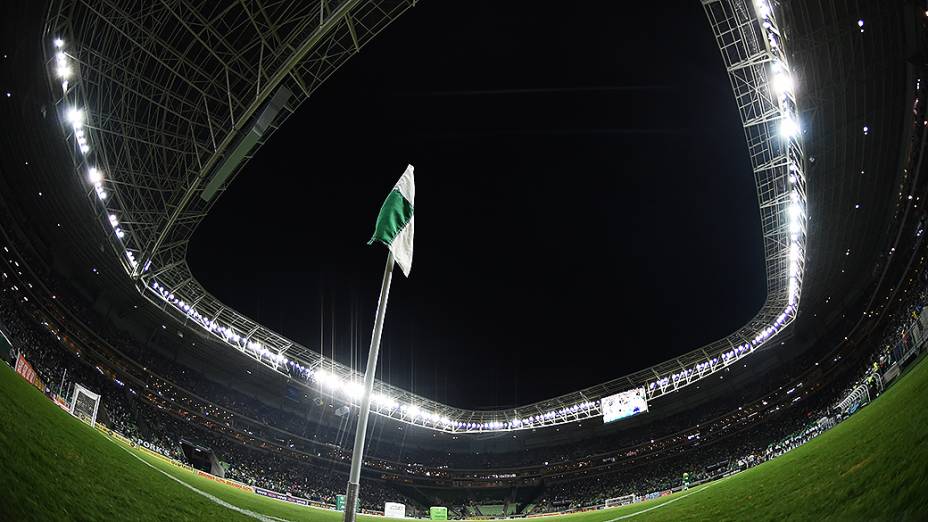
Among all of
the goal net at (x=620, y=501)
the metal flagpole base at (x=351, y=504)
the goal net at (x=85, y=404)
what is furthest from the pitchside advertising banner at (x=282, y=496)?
the metal flagpole base at (x=351, y=504)

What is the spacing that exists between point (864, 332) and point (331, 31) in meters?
38.3

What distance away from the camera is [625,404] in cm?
4053

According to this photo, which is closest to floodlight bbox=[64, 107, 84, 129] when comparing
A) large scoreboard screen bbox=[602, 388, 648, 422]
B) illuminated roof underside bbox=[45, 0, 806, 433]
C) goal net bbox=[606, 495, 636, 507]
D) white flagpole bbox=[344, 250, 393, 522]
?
illuminated roof underside bbox=[45, 0, 806, 433]

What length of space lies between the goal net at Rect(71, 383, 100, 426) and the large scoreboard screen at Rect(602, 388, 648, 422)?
34988 millimetres

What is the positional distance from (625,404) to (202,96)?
3655 cm

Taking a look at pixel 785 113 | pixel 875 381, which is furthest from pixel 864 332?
pixel 785 113

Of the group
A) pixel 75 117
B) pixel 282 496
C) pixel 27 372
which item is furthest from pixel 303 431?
pixel 75 117

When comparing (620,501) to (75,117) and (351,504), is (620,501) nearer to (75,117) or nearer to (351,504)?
(351,504)

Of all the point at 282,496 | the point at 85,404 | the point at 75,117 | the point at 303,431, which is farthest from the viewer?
the point at 303,431

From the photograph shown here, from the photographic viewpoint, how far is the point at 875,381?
24.3 meters

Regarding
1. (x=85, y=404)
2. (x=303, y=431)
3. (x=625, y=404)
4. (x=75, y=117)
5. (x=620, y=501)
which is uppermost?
(x=75, y=117)

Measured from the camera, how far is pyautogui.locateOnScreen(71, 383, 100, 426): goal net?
80.5 ft

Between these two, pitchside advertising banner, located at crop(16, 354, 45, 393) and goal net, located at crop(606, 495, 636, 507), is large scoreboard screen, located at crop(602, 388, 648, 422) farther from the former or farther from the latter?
pitchside advertising banner, located at crop(16, 354, 45, 393)

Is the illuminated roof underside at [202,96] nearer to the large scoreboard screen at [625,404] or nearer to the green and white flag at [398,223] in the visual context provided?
the green and white flag at [398,223]
